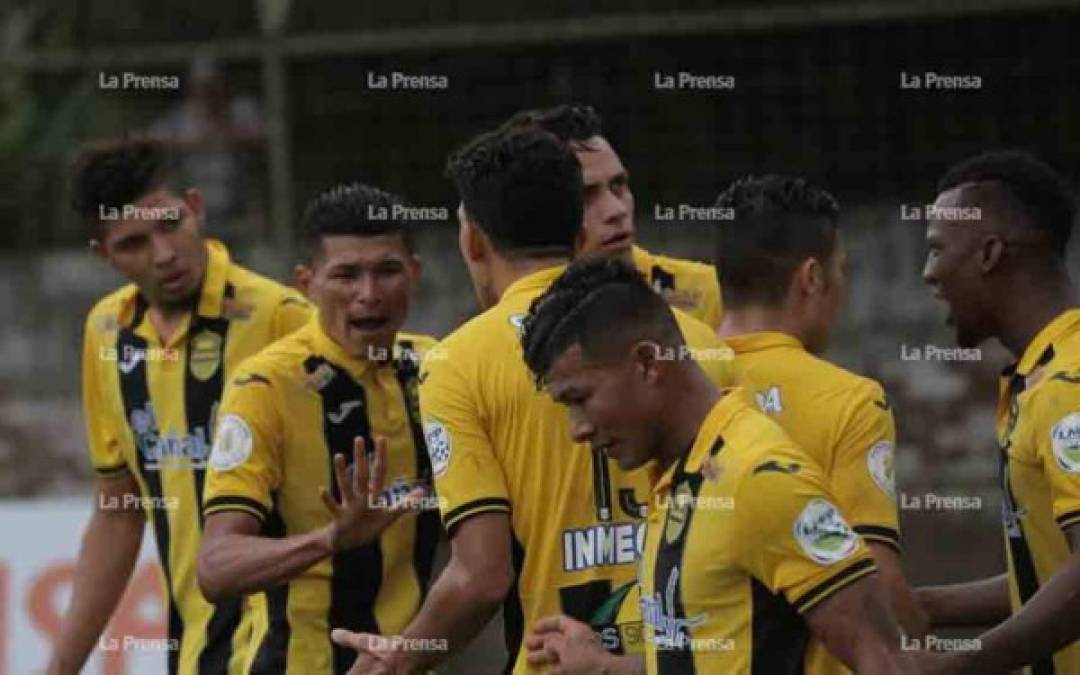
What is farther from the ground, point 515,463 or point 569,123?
point 569,123

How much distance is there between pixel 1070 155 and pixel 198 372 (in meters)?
5.57

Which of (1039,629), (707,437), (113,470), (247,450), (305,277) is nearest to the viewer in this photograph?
(707,437)

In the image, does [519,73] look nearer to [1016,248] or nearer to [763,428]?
[1016,248]

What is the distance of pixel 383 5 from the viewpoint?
1229 cm

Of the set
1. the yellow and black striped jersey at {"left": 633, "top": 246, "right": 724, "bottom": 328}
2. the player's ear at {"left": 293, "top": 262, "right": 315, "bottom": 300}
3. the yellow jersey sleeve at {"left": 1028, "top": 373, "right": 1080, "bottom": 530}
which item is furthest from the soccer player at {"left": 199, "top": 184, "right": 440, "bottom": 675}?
the yellow jersey sleeve at {"left": 1028, "top": 373, "right": 1080, "bottom": 530}

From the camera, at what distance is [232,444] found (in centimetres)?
628

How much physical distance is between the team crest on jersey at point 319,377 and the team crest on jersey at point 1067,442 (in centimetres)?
208

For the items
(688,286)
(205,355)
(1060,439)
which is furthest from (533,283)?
(205,355)

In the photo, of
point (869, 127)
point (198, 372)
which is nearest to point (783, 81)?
point (869, 127)

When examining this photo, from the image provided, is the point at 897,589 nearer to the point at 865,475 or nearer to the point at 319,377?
the point at 865,475

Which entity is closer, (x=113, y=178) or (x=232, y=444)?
(x=232, y=444)

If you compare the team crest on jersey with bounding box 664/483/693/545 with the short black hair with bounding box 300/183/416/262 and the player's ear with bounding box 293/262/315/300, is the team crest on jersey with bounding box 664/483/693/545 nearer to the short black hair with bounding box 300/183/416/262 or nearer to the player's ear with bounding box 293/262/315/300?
the short black hair with bounding box 300/183/416/262

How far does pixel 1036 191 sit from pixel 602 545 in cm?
134

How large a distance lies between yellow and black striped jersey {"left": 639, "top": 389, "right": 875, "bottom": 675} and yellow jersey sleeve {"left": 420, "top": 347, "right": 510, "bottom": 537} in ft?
1.94
